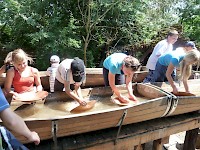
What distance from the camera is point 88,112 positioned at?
2.92 metres

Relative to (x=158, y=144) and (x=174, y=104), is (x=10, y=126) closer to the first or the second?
(x=174, y=104)

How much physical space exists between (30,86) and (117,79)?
1.35 metres

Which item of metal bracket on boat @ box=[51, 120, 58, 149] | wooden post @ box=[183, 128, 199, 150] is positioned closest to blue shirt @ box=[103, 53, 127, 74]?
metal bracket on boat @ box=[51, 120, 58, 149]

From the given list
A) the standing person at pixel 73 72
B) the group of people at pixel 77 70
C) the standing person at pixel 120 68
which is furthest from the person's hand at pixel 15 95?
the standing person at pixel 120 68

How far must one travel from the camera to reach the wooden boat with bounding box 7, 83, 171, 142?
8.52 ft

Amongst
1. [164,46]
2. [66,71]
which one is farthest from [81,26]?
→ [66,71]

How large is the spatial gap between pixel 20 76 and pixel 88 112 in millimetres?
1099

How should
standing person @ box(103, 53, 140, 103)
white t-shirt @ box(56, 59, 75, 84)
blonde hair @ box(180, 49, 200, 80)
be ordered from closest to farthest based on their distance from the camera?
white t-shirt @ box(56, 59, 75, 84), standing person @ box(103, 53, 140, 103), blonde hair @ box(180, 49, 200, 80)

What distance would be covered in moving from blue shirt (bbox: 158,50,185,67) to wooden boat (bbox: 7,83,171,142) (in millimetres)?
476

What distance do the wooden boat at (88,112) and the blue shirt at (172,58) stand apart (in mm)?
476

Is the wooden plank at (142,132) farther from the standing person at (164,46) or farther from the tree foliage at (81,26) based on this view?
the tree foliage at (81,26)

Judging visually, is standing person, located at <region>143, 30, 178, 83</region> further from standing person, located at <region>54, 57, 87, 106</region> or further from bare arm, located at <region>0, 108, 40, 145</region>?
bare arm, located at <region>0, 108, 40, 145</region>

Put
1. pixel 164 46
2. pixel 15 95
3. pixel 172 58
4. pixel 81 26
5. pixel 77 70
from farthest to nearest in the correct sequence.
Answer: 1. pixel 81 26
2. pixel 164 46
3. pixel 172 58
4. pixel 15 95
5. pixel 77 70

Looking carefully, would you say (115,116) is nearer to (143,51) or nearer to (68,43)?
(68,43)
